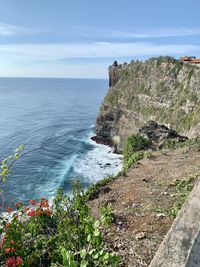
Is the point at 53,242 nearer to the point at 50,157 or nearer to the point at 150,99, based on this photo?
the point at 50,157

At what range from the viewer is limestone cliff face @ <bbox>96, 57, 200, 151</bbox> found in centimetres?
4375

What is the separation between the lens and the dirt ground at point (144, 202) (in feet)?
33.2

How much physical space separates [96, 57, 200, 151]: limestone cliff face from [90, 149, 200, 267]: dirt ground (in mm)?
17891

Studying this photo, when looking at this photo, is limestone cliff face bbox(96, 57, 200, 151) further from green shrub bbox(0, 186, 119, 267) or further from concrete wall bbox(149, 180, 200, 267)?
concrete wall bbox(149, 180, 200, 267)

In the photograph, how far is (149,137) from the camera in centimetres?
4053

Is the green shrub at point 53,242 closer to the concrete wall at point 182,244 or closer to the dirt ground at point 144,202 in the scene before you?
the concrete wall at point 182,244

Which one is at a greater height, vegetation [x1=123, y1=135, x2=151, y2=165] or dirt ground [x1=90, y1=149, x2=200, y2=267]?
dirt ground [x1=90, y1=149, x2=200, y2=267]

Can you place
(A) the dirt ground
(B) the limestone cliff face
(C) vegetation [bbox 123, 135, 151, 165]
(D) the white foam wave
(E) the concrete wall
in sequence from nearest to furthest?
(E) the concrete wall → (A) the dirt ground → (C) vegetation [bbox 123, 135, 151, 165] → (D) the white foam wave → (B) the limestone cliff face

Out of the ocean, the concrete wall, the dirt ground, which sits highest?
the concrete wall

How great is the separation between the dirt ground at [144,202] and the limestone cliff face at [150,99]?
17.9m

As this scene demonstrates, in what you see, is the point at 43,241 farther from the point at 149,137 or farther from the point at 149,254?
the point at 149,137

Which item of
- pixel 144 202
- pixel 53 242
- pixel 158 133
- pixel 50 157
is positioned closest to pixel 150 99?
pixel 158 133

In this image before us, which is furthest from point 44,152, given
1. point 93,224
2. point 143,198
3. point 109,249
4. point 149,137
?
point 93,224

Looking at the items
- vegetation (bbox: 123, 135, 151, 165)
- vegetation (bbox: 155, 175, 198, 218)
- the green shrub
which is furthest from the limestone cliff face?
the green shrub
